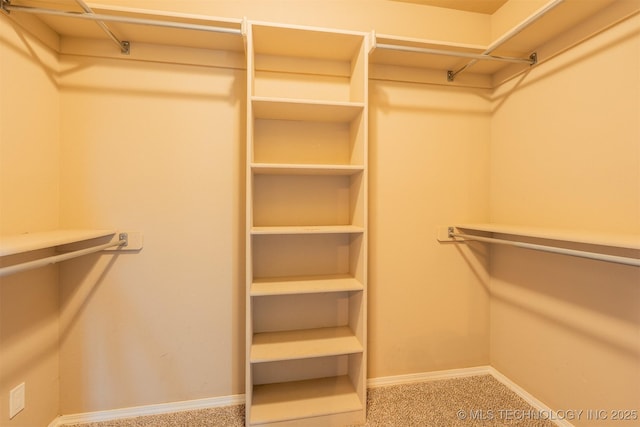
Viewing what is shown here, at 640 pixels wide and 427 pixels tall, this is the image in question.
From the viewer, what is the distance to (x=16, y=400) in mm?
1187

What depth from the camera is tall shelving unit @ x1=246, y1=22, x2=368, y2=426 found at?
145 cm

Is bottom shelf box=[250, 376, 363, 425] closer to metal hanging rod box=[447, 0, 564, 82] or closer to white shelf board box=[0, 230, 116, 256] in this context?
white shelf board box=[0, 230, 116, 256]

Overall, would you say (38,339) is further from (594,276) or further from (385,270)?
(594,276)

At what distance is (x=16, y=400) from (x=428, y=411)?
6.56ft

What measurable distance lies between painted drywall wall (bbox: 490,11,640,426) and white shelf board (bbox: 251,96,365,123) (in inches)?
41.0

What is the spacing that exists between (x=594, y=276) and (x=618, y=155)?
1.82ft

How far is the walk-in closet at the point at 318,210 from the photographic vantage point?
4.06 ft

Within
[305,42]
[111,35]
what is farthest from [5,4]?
[305,42]

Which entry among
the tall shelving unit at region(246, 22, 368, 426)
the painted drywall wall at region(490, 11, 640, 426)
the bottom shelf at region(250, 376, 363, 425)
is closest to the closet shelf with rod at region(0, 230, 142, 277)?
the tall shelving unit at region(246, 22, 368, 426)

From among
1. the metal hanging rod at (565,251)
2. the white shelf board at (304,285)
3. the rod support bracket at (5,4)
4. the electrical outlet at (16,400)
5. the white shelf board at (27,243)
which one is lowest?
the electrical outlet at (16,400)

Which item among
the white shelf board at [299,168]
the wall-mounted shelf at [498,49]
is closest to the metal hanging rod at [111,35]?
the white shelf board at [299,168]

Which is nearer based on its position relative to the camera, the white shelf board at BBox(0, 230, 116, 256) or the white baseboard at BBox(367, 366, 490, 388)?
the white shelf board at BBox(0, 230, 116, 256)

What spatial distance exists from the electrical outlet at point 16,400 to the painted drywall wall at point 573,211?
2598mm

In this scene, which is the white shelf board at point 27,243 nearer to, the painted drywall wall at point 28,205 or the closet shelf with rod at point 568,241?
the painted drywall wall at point 28,205
